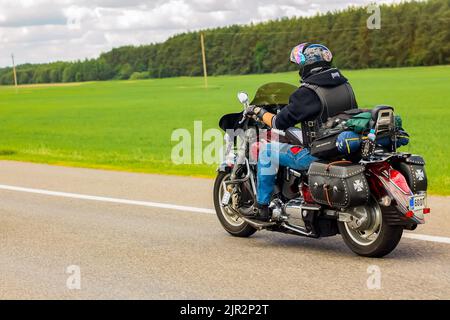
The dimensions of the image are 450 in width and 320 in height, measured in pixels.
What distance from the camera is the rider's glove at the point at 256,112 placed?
7927 millimetres

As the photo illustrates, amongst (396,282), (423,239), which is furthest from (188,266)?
(423,239)

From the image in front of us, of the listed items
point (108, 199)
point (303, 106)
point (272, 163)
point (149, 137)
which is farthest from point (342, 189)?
point (149, 137)

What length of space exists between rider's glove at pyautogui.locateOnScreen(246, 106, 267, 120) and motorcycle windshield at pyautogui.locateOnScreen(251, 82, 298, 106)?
0.23 m

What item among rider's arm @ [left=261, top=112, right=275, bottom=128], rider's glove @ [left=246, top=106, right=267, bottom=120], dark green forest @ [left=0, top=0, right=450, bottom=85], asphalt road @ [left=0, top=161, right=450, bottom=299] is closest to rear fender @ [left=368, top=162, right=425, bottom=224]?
asphalt road @ [left=0, top=161, right=450, bottom=299]

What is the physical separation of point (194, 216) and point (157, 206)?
40.7 inches

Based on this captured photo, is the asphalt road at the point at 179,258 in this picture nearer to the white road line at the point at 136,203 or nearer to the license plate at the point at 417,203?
the white road line at the point at 136,203

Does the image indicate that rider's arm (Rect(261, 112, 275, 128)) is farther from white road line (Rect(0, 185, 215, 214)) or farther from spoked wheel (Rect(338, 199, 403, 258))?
white road line (Rect(0, 185, 215, 214))

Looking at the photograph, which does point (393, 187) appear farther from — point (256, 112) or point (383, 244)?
point (256, 112)

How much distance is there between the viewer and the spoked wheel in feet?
23.3

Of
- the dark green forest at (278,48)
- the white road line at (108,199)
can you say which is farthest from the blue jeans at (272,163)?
the dark green forest at (278,48)

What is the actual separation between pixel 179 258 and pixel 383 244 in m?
1.88

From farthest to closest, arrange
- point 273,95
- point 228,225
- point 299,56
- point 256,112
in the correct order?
1. point 228,225
2. point 273,95
3. point 256,112
4. point 299,56

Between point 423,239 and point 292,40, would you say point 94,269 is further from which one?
point 292,40

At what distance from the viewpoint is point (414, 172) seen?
709 cm
